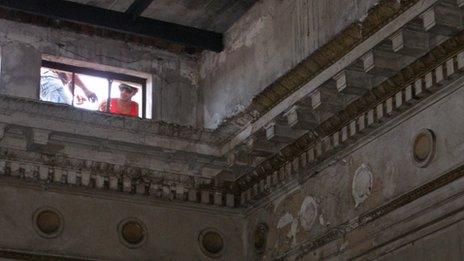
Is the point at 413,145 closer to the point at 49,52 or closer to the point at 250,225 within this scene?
the point at 250,225

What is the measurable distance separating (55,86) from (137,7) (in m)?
1.03

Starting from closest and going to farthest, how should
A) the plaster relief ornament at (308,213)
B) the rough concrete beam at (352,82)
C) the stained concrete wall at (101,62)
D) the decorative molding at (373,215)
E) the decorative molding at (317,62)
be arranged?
the decorative molding at (373,215) < the decorative molding at (317,62) < the rough concrete beam at (352,82) < the plaster relief ornament at (308,213) < the stained concrete wall at (101,62)

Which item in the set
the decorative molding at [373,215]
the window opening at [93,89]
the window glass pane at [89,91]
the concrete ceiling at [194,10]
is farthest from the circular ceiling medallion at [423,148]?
the window glass pane at [89,91]

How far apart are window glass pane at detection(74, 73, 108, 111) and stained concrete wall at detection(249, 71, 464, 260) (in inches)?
74.6

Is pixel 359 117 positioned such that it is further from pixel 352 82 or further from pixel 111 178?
pixel 111 178

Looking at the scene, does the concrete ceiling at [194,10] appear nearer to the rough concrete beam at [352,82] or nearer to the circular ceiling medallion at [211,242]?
the circular ceiling medallion at [211,242]

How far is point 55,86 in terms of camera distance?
414 inches

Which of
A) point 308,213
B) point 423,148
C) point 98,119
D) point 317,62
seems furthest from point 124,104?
point 423,148

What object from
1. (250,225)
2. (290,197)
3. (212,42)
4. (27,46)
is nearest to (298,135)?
(290,197)

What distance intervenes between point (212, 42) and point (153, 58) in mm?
585

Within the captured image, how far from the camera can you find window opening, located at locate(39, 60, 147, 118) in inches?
413

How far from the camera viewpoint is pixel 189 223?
10.2 meters

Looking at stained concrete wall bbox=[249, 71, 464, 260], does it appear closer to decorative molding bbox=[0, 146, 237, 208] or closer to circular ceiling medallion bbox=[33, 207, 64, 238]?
decorative molding bbox=[0, 146, 237, 208]

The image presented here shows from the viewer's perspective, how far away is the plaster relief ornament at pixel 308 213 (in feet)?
30.8
